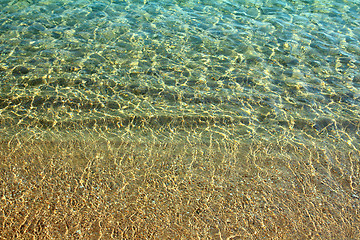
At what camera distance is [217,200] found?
3629mm

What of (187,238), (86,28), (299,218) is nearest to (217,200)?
(187,238)

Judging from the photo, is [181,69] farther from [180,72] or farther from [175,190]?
[175,190]

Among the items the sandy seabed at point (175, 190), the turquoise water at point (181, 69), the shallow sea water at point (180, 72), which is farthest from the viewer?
the turquoise water at point (181, 69)

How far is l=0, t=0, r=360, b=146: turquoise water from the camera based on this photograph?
4809mm

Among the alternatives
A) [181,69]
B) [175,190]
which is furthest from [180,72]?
[175,190]

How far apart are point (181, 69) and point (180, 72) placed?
0.35ft

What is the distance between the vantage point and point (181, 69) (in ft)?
19.7

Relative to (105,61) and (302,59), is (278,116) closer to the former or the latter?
(302,59)

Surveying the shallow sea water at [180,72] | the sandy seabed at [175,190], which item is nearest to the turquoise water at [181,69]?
the shallow sea water at [180,72]

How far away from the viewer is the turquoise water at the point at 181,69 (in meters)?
4.81

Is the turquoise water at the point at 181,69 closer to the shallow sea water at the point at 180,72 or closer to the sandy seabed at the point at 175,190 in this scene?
the shallow sea water at the point at 180,72

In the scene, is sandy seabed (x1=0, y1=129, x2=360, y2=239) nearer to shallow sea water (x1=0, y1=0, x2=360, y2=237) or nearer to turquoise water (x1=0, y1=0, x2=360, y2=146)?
shallow sea water (x1=0, y1=0, x2=360, y2=237)

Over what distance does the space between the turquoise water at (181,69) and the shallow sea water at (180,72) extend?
0.02m

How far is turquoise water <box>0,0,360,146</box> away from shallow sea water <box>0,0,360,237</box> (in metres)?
0.02
